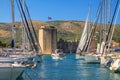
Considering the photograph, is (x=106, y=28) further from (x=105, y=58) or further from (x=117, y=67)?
(x=117, y=67)

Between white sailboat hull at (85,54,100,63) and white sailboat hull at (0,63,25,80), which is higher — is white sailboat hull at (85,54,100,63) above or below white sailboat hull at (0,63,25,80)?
below

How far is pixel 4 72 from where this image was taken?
29.3 meters

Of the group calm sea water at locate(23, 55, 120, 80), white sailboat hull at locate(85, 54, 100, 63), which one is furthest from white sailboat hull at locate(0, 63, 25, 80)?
white sailboat hull at locate(85, 54, 100, 63)

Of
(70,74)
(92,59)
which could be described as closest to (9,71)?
(70,74)

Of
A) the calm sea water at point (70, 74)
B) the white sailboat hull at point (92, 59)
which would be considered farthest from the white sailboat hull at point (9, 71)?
the white sailboat hull at point (92, 59)

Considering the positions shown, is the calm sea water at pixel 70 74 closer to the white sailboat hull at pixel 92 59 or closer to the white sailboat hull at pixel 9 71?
the white sailboat hull at pixel 9 71

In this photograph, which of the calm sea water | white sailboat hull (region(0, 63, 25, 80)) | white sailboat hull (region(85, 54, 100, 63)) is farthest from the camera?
white sailboat hull (region(85, 54, 100, 63))

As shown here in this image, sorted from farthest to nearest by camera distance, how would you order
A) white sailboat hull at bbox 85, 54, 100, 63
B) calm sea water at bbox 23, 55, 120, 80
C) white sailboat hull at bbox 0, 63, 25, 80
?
white sailboat hull at bbox 85, 54, 100, 63 → calm sea water at bbox 23, 55, 120, 80 → white sailboat hull at bbox 0, 63, 25, 80

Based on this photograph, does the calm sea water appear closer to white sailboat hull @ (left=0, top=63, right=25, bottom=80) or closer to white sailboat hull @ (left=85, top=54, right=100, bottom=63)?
white sailboat hull @ (left=0, top=63, right=25, bottom=80)

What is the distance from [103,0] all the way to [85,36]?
114ft

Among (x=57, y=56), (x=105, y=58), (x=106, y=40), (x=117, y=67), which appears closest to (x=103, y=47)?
(x=106, y=40)

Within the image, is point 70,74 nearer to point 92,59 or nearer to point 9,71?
point 9,71

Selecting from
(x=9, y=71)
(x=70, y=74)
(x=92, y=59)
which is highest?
(x=9, y=71)

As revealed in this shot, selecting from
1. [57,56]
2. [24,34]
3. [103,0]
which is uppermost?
[103,0]
